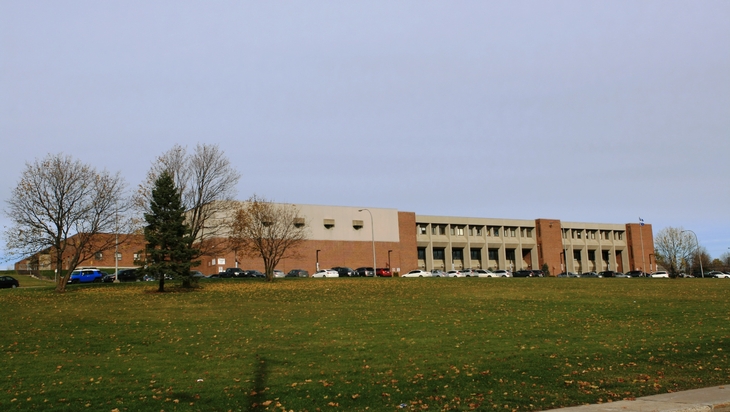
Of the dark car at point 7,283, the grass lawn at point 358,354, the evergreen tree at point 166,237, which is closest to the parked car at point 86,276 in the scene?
the dark car at point 7,283

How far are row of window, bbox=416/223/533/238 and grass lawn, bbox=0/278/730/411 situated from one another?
2899 inches

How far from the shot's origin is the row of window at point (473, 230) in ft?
345

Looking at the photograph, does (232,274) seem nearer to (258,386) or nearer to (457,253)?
(457,253)

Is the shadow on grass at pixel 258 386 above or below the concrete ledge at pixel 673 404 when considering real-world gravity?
above

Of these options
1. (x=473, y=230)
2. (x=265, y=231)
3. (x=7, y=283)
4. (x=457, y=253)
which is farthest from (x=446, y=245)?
(x=7, y=283)

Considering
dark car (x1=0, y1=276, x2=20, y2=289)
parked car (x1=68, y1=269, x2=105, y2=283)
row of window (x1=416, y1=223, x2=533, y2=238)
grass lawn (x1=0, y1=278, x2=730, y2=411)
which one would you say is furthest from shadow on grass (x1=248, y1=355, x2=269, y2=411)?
row of window (x1=416, y1=223, x2=533, y2=238)

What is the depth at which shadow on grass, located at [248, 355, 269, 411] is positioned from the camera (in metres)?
10.8

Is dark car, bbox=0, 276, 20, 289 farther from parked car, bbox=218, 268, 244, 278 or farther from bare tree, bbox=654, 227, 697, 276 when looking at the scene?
bare tree, bbox=654, 227, 697, 276

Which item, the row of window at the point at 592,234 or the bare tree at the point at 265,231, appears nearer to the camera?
the bare tree at the point at 265,231

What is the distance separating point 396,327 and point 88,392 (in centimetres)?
1155

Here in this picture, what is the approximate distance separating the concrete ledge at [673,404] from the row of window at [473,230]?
93.8 m

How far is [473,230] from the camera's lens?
10888 centimetres

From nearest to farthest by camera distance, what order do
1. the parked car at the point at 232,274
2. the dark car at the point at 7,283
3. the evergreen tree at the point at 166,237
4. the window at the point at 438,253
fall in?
the evergreen tree at the point at 166,237 → the dark car at the point at 7,283 → the parked car at the point at 232,274 → the window at the point at 438,253

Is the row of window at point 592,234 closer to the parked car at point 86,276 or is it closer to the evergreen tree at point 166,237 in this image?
the parked car at point 86,276
